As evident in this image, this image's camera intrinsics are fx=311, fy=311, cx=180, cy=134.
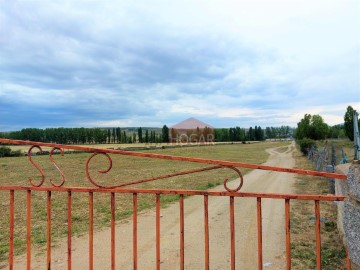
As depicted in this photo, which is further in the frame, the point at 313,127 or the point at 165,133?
the point at 165,133

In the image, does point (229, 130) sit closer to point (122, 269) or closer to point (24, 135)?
point (24, 135)

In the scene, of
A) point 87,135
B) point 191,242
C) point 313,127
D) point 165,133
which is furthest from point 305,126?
point 87,135

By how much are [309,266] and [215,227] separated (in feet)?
8.06

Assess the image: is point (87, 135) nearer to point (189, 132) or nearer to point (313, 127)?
point (189, 132)

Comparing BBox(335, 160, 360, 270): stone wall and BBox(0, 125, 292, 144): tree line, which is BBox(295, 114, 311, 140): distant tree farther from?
BBox(335, 160, 360, 270): stone wall

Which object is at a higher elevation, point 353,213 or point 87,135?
point 87,135

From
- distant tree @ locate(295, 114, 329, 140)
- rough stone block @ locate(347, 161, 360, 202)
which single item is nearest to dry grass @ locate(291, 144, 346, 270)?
rough stone block @ locate(347, 161, 360, 202)

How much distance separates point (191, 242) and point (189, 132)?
77.5 meters

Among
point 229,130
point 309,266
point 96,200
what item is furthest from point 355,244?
point 229,130

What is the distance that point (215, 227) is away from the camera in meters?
7.05

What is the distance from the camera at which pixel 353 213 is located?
2.35 metres

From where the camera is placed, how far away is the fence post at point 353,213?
230 centimetres

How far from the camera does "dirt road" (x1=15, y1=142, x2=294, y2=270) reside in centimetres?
504

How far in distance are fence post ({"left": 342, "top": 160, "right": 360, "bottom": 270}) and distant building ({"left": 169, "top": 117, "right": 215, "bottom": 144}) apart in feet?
245
